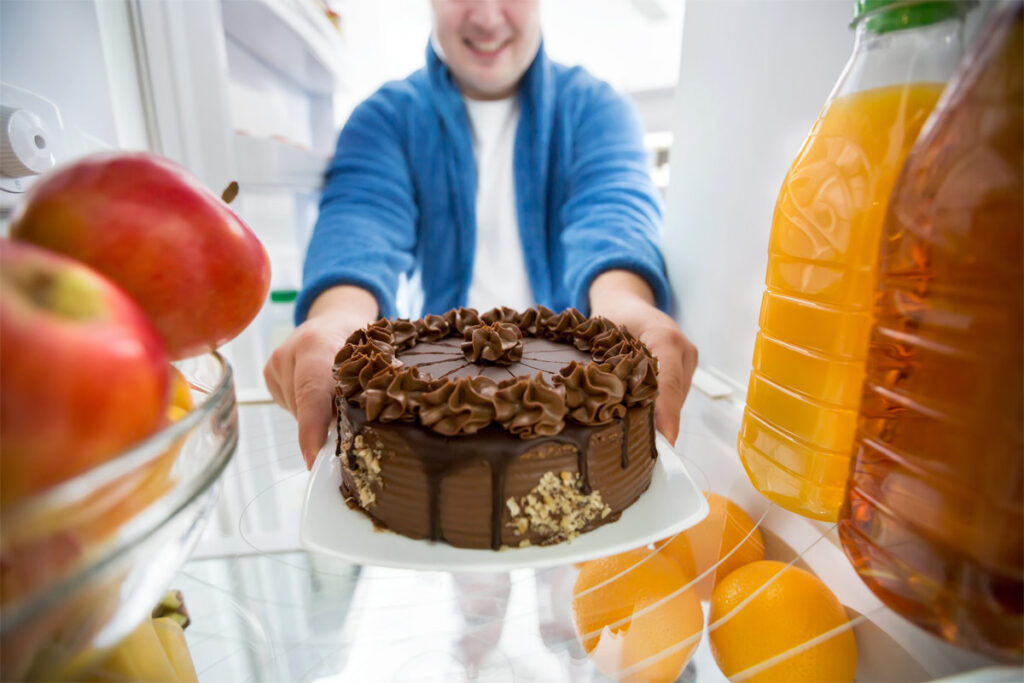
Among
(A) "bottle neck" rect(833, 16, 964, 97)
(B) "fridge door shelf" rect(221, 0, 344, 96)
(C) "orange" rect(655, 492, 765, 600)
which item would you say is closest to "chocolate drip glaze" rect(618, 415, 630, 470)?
(C) "orange" rect(655, 492, 765, 600)

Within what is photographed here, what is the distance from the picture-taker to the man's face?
1.26 metres

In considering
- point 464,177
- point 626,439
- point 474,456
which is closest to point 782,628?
point 626,439

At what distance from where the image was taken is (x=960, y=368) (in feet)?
1.19

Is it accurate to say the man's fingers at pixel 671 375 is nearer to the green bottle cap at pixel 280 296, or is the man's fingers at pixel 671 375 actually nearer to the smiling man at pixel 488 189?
the smiling man at pixel 488 189

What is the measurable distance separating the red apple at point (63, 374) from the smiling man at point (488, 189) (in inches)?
30.9

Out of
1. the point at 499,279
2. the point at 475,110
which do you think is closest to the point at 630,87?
the point at 475,110

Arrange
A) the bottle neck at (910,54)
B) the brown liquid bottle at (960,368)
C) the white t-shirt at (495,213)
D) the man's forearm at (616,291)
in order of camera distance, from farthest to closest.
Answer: the white t-shirt at (495,213) → the man's forearm at (616,291) → the bottle neck at (910,54) → the brown liquid bottle at (960,368)

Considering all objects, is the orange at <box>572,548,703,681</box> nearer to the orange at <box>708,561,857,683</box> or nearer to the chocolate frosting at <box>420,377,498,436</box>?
the orange at <box>708,561,857,683</box>

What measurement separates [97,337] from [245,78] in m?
1.31

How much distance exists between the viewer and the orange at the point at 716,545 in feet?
1.99

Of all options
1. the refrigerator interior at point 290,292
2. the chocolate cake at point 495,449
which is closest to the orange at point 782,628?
the refrigerator interior at point 290,292

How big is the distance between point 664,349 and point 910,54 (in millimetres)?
461

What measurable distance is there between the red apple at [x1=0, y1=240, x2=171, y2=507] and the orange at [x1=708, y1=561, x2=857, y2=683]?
1.79 feet

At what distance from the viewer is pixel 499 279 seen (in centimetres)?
155
